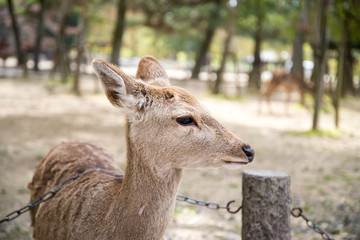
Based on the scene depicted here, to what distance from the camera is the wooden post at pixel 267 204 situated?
10.3ft

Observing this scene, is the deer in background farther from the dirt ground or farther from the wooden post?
the wooden post

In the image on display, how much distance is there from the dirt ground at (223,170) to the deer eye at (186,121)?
115 cm

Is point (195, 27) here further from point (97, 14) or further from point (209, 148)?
point (209, 148)

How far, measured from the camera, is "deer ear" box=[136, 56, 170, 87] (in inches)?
117

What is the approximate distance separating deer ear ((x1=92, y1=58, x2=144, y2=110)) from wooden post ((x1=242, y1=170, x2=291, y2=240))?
3.94ft

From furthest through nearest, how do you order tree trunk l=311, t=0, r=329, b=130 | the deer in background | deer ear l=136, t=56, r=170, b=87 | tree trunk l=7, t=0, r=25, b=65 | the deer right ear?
tree trunk l=7, t=0, r=25, b=65
the deer in background
tree trunk l=311, t=0, r=329, b=130
deer ear l=136, t=56, r=170, b=87
the deer right ear

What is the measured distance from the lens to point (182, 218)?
5.08 m

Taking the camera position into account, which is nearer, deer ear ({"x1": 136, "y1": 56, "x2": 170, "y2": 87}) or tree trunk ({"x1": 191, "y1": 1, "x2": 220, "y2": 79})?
deer ear ({"x1": 136, "y1": 56, "x2": 170, "y2": 87})

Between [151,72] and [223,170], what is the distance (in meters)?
4.37

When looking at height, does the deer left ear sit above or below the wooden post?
above

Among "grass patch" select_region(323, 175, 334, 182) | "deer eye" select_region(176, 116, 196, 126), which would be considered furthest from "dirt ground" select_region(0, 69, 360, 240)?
"deer eye" select_region(176, 116, 196, 126)

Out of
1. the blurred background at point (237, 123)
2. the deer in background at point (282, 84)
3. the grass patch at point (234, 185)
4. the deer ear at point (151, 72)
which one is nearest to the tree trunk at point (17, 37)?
the blurred background at point (237, 123)

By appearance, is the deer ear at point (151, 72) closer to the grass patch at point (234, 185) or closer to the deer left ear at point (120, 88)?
the deer left ear at point (120, 88)

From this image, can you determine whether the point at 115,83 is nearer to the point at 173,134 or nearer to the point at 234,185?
the point at 173,134
